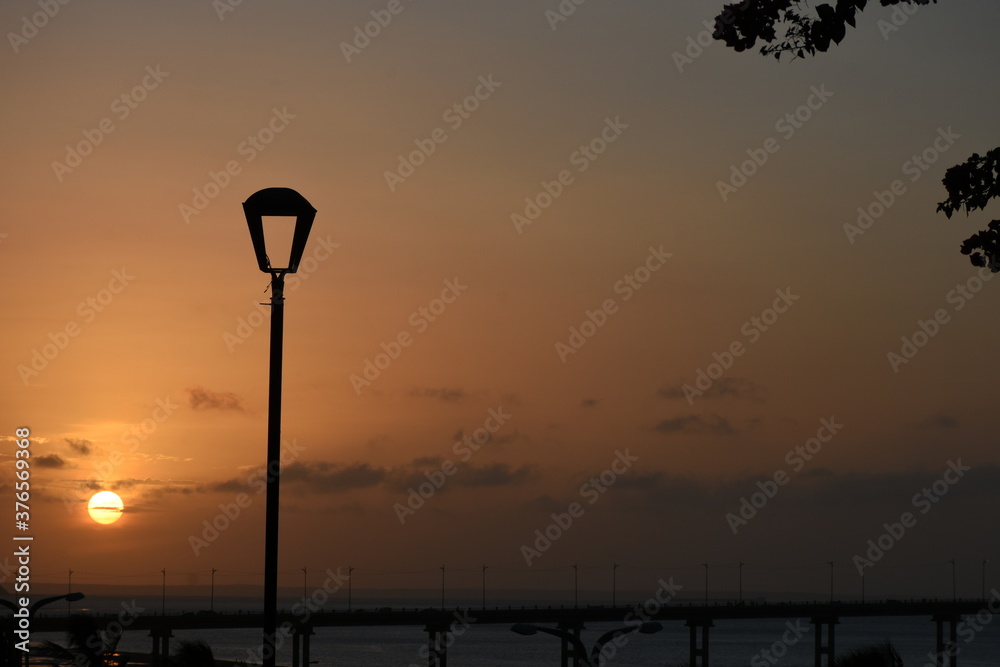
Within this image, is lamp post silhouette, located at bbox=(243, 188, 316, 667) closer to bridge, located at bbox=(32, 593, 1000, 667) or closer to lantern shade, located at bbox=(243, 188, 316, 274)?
lantern shade, located at bbox=(243, 188, 316, 274)

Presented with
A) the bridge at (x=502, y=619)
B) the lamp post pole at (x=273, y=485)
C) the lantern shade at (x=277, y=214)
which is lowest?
the bridge at (x=502, y=619)

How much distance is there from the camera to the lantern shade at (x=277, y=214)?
35.1 feet

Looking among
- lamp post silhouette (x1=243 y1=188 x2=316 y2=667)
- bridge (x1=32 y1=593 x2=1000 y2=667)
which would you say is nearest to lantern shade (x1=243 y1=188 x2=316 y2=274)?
lamp post silhouette (x1=243 y1=188 x2=316 y2=667)

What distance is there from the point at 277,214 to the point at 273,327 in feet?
3.65

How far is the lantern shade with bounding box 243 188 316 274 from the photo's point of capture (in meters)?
10.7

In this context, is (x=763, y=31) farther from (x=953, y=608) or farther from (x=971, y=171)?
(x=953, y=608)

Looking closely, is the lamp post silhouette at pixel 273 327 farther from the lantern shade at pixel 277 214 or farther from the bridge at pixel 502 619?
the bridge at pixel 502 619

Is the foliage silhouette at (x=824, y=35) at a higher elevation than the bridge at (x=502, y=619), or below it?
higher

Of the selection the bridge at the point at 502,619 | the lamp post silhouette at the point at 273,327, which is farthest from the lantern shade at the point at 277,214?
the bridge at the point at 502,619

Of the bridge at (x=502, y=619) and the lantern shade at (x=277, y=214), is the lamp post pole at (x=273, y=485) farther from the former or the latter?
the bridge at (x=502, y=619)

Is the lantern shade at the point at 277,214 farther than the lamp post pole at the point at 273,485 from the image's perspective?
Yes

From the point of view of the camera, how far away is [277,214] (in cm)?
1073

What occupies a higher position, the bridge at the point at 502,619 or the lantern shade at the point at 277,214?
the lantern shade at the point at 277,214

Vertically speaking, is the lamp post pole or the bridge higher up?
the lamp post pole
